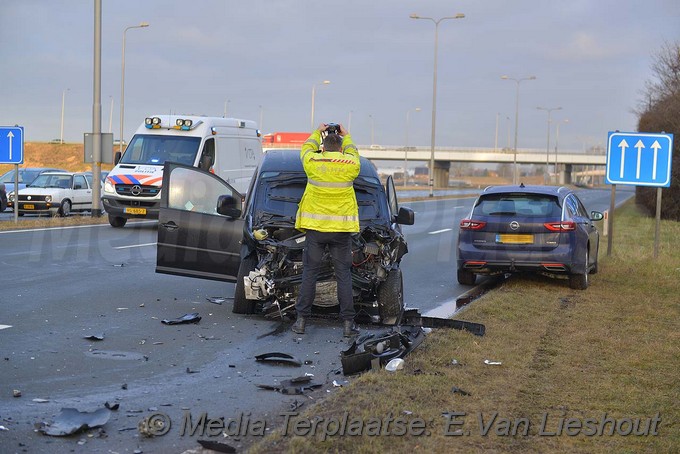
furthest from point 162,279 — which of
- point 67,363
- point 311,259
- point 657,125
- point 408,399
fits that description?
point 657,125

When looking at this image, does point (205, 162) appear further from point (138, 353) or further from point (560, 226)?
point (138, 353)

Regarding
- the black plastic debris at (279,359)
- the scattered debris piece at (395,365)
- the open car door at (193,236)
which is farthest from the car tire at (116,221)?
the scattered debris piece at (395,365)

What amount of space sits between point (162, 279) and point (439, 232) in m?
14.1

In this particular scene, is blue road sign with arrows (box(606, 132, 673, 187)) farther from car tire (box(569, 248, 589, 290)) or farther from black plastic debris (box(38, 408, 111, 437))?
black plastic debris (box(38, 408, 111, 437))

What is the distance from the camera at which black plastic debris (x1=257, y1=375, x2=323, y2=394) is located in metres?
6.93

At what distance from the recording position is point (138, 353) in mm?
8188

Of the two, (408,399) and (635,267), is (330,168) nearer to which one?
(408,399)

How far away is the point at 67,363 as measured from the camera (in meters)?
7.62

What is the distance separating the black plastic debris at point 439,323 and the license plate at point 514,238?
420cm

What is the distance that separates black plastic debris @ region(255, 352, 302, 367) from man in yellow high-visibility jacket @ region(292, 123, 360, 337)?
133cm

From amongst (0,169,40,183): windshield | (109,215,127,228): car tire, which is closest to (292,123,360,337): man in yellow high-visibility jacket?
(109,215,127,228): car tire

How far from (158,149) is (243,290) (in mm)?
14493

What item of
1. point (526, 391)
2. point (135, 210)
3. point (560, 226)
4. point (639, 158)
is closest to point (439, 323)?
point (526, 391)

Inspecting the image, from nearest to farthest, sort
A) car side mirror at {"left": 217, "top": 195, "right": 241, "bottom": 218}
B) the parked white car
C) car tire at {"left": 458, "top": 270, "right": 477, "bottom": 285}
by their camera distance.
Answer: car side mirror at {"left": 217, "top": 195, "right": 241, "bottom": 218}, car tire at {"left": 458, "top": 270, "right": 477, "bottom": 285}, the parked white car
